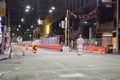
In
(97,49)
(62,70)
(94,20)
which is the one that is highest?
(94,20)

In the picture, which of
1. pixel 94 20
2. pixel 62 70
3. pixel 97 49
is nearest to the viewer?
pixel 62 70

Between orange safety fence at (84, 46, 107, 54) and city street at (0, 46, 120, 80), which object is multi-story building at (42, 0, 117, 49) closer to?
orange safety fence at (84, 46, 107, 54)

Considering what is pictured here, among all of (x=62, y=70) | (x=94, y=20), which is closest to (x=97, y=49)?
(x=94, y=20)

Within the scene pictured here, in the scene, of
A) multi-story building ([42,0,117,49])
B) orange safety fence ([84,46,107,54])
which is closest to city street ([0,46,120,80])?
orange safety fence ([84,46,107,54])

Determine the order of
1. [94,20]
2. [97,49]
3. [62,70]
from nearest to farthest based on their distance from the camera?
[62,70]
[97,49]
[94,20]

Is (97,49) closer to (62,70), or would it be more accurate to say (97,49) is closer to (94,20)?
(94,20)

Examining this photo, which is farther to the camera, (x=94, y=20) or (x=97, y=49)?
(x=94, y=20)

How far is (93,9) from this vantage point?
233 feet

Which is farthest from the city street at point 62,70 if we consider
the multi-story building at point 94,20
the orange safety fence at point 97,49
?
the multi-story building at point 94,20

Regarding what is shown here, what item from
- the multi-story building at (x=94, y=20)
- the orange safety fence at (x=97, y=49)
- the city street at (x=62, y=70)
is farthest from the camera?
the multi-story building at (x=94, y=20)

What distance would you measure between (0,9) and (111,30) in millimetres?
34497

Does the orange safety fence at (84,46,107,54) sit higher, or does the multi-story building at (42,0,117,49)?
the multi-story building at (42,0,117,49)

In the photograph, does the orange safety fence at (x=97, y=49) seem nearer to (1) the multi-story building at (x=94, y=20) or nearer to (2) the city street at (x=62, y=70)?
(1) the multi-story building at (x=94, y=20)

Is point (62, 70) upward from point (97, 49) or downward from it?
downward
